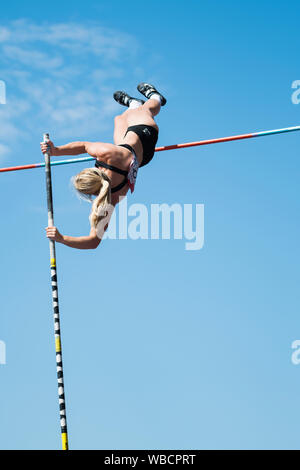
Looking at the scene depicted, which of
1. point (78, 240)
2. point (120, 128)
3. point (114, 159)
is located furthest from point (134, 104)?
point (78, 240)

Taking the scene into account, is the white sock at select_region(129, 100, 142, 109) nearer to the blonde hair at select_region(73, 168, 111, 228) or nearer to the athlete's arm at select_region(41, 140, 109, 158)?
the athlete's arm at select_region(41, 140, 109, 158)

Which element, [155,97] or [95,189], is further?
[155,97]

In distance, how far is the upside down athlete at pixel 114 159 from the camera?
33.5 feet

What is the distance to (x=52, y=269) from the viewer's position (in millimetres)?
11055

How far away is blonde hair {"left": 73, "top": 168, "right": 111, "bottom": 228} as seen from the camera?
1014 cm

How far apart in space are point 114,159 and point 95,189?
0.78m

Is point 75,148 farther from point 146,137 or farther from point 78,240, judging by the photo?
point 78,240

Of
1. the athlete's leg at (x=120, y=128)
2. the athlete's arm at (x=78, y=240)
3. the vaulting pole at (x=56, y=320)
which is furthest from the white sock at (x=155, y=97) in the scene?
the athlete's arm at (x=78, y=240)

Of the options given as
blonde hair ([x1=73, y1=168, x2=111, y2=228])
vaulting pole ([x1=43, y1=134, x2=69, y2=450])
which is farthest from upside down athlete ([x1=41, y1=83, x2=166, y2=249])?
vaulting pole ([x1=43, y1=134, x2=69, y2=450])

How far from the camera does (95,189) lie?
10242mm

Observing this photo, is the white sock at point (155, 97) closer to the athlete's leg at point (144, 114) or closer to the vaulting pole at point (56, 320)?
the athlete's leg at point (144, 114)

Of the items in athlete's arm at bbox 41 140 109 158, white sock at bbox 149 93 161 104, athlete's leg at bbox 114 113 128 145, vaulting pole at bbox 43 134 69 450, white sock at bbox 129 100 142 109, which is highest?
white sock at bbox 149 93 161 104
